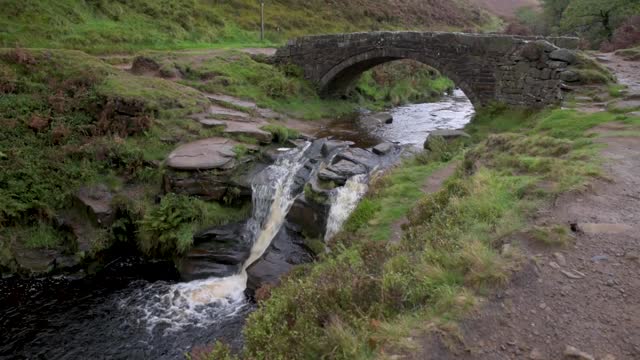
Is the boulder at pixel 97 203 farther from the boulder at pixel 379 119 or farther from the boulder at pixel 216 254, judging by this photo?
the boulder at pixel 379 119

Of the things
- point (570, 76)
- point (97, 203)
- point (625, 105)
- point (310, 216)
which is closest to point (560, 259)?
point (310, 216)

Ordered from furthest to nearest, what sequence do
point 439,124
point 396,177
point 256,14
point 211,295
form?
point 256,14 → point 439,124 → point 396,177 → point 211,295

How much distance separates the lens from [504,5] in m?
71.8

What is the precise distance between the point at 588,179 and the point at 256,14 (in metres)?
29.8

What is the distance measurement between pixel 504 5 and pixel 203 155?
71214mm

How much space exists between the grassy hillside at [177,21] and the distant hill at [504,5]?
27.7 m

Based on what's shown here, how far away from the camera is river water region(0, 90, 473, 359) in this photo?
930 cm

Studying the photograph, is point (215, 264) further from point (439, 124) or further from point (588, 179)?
point (439, 124)

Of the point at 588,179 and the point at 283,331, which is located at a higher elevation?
the point at 588,179

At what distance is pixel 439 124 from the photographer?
20812mm

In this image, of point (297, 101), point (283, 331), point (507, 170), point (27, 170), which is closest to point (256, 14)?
point (297, 101)


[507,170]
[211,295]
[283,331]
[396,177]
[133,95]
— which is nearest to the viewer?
[283,331]

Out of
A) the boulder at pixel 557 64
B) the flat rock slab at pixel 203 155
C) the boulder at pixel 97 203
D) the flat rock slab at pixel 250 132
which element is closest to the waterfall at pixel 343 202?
the flat rock slab at pixel 203 155

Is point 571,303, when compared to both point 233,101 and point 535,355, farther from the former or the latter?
point 233,101
